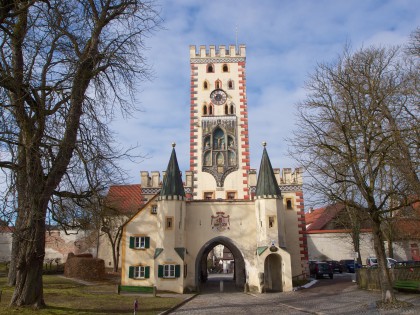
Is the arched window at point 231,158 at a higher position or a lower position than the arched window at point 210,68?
lower

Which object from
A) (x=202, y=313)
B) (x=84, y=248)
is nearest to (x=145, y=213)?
(x=202, y=313)

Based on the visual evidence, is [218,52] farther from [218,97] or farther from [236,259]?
[236,259]

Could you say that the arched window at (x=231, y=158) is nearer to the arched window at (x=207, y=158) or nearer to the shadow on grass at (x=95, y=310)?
the arched window at (x=207, y=158)

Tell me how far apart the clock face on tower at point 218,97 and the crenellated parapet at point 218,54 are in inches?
143

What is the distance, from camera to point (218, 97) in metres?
37.7

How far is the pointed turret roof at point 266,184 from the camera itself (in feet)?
93.9

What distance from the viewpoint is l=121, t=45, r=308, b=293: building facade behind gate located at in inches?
1071

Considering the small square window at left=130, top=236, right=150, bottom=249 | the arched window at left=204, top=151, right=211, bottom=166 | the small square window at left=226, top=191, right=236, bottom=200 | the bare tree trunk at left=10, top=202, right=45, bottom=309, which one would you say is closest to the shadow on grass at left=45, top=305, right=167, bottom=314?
the bare tree trunk at left=10, top=202, right=45, bottom=309

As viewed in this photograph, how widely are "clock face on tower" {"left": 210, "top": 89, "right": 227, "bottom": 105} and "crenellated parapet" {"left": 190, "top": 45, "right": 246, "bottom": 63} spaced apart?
3.62 m

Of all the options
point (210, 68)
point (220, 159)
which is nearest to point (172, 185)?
point (220, 159)

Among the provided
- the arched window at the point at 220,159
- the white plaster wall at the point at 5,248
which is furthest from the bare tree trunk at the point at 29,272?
the white plaster wall at the point at 5,248

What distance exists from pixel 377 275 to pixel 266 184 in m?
9.42

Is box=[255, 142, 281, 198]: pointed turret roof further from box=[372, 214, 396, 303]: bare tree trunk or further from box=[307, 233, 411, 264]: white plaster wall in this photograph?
box=[307, 233, 411, 264]: white plaster wall

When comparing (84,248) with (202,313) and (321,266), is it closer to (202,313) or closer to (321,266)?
(321,266)
